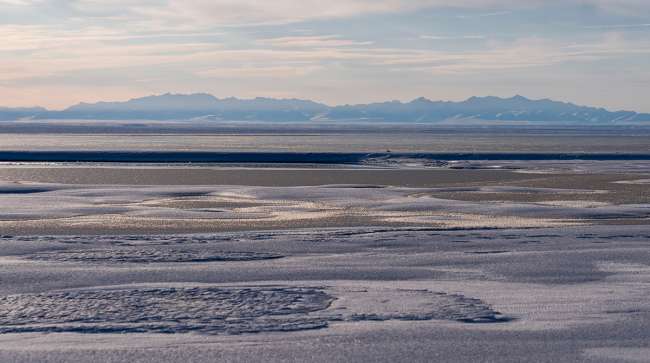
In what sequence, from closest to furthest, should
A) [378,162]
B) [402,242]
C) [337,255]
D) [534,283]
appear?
[534,283], [337,255], [402,242], [378,162]

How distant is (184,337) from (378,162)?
39127 mm

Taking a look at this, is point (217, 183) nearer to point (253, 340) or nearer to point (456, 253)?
point (456, 253)

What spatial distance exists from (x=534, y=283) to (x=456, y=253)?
2.66 meters

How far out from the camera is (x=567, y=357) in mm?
8359

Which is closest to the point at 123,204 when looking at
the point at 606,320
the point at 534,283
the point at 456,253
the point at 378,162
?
the point at 456,253

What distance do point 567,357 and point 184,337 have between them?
3.52 meters

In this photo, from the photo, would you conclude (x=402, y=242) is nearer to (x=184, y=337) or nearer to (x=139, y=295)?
(x=139, y=295)

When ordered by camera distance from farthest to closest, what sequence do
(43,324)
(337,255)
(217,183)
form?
(217,183), (337,255), (43,324)

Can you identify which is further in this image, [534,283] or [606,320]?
[534,283]

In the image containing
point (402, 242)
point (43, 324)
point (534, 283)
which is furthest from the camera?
point (402, 242)

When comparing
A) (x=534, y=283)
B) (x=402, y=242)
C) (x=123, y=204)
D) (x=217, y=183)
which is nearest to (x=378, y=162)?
(x=217, y=183)

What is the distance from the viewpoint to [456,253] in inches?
571

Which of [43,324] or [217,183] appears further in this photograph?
[217,183]

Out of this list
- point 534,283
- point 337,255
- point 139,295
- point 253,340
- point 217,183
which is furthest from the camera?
point 217,183
